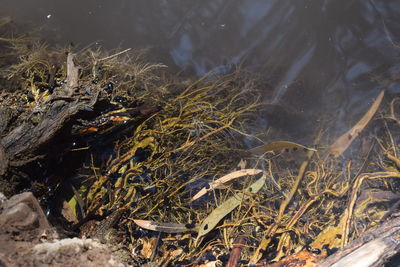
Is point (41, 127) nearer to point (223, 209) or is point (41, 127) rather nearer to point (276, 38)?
point (223, 209)

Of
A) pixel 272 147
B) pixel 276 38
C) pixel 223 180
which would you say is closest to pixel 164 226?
pixel 223 180

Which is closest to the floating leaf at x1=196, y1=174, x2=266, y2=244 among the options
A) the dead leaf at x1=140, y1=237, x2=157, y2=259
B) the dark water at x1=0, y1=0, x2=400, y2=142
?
the dead leaf at x1=140, y1=237, x2=157, y2=259

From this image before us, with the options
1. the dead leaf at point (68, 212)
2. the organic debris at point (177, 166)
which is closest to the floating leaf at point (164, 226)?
the organic debris at point (177, 166)

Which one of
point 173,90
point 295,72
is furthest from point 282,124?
point 173,90

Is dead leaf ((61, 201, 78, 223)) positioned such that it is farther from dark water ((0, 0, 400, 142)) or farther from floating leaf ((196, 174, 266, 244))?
dark water ((0, 0, 400, 142))

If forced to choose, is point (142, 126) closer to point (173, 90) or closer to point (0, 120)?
point (173, 90)
